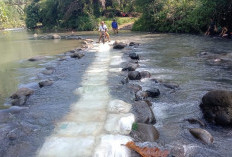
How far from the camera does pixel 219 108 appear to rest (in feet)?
17.5

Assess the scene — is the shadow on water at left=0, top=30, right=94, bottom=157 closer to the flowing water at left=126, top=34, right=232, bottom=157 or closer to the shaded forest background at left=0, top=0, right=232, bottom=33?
the flowing water at left=126, top=34, right=232, bottom=157

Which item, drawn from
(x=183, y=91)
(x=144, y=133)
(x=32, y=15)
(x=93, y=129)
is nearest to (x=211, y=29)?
(x=183, y=91)

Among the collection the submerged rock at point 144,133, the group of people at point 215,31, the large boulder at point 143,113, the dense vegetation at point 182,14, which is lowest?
the submerged rock at point 144,133

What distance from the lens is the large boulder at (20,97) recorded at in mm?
7074

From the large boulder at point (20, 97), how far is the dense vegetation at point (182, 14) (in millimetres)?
15715

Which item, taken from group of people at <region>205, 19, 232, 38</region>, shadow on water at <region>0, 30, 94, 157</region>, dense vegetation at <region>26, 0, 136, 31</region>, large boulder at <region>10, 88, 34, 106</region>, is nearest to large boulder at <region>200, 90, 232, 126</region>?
shadow on water at <region>0, 30, 94, 157</region>

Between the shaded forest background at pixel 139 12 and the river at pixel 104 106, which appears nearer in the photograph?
the river at pixel 104 106

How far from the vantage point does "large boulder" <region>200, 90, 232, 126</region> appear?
5.17 m

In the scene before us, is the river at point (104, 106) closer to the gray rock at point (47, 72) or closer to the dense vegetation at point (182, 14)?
the gray rock at point (47, 72)

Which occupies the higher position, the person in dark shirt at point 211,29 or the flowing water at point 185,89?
the person in dark shirt at point 211,29

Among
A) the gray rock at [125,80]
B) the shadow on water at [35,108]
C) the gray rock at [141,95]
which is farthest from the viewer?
the gray rock at [125,80]

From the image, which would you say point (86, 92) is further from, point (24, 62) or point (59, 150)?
point (24, 62)

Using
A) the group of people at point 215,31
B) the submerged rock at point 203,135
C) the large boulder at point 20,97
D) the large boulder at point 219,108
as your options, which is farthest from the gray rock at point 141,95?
the group of people at point 215,31

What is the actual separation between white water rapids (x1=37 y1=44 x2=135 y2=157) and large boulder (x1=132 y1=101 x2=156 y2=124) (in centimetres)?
15
